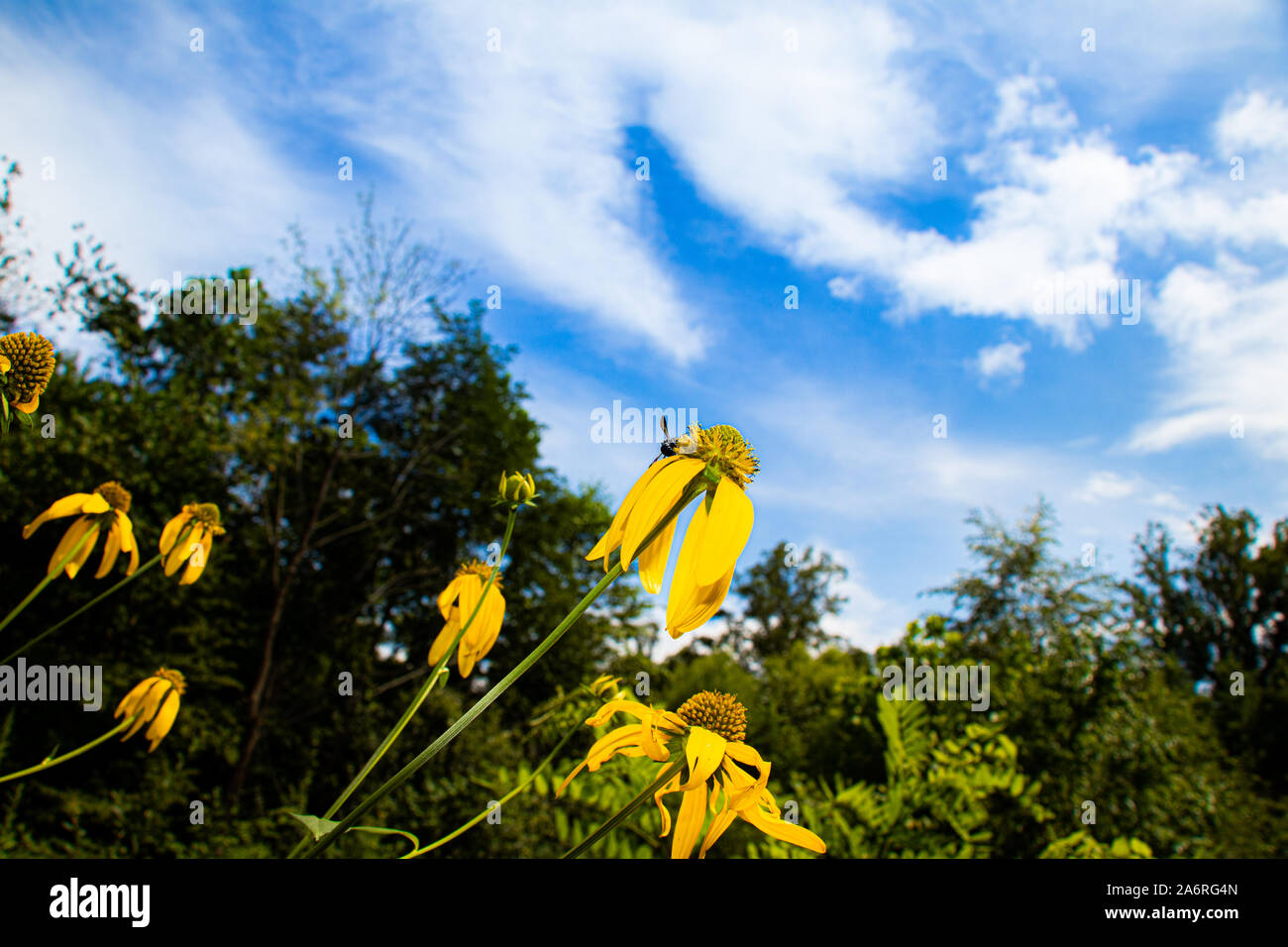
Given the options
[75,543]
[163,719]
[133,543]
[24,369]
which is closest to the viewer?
[24,369]

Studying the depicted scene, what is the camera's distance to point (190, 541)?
1257 millimetres

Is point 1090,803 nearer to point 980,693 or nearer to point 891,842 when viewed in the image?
point 980,693

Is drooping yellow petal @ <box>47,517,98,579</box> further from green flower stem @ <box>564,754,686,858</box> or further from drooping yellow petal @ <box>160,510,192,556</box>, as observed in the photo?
green flower stem @ <box>564,754,686,858</box>

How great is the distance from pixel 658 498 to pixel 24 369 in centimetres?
75

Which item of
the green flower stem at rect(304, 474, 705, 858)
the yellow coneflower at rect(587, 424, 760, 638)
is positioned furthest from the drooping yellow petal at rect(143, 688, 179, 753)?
the yellow coneflower at rect(587, 424, 760, 638)

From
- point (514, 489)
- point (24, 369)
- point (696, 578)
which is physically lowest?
point (696, 578)

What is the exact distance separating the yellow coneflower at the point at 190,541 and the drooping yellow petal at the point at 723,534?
93cm

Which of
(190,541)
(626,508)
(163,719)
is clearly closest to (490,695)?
(626,508)

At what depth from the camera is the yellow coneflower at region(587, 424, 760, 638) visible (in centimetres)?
55

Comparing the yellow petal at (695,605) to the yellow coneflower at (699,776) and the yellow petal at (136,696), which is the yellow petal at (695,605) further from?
the yellow petal at (136,696)

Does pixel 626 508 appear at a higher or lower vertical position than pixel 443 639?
higher

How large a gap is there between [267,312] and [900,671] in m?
11.2

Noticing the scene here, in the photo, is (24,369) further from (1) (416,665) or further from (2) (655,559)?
(1) (416,665)

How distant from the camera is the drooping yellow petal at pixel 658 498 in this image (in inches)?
23.4
